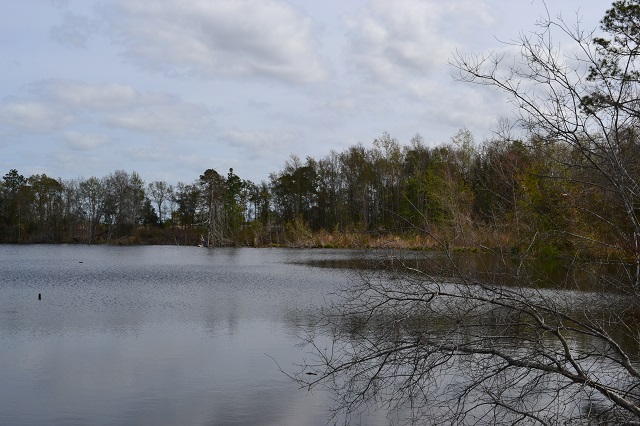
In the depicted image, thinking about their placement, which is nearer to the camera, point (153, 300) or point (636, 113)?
point (636, 113)

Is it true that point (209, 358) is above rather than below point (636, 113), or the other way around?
below

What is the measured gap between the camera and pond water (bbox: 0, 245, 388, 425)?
8453mm

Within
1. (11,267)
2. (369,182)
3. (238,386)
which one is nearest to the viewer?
(238,386)

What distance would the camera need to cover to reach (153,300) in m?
19.2

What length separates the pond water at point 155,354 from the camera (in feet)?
27.7

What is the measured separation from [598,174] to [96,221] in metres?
66.3

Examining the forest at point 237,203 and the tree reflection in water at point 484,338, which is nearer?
the tree reflection in water at point 484,338

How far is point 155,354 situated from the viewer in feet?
38.3

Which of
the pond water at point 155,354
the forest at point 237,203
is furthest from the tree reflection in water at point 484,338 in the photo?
the forest at point 237,203

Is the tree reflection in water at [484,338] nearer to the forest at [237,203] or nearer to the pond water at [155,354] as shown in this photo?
the pond water at [155,354]

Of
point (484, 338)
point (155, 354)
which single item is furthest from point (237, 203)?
point (484, 338)

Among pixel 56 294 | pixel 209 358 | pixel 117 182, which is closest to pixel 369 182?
pixel 117 182

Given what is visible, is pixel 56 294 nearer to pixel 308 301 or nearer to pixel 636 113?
pixel 308 301

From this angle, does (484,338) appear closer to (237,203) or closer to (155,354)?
(155,354)
